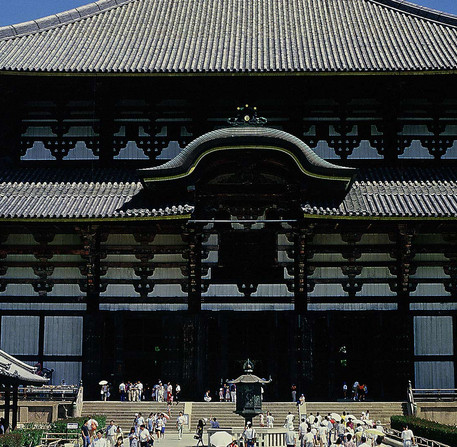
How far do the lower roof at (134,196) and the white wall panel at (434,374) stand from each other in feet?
22.1

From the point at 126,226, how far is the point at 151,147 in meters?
5.26

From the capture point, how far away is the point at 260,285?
37531 millimetres

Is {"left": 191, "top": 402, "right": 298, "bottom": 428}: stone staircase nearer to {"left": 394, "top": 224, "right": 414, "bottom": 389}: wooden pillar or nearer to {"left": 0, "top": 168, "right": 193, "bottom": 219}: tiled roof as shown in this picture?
{"left": 394, "top": 224, "right": 414, "bottom": 389}: wooden pillar

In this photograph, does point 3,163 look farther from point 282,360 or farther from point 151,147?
point 282,360

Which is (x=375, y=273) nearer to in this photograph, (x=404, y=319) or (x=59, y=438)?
(x=404, y=319)

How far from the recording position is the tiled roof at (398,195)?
34.9 metres

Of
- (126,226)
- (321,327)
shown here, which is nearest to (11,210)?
(126,226)

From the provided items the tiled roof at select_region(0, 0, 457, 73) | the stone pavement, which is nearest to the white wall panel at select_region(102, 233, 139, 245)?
the tiled roof at select_region(0, 0, 457, 73)

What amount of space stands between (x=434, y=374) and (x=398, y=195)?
7.72m

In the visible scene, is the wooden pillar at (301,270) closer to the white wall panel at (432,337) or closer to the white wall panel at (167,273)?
the white wall panel at (432,337)

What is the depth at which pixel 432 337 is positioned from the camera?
123ft

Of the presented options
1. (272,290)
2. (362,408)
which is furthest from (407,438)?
(272,290)

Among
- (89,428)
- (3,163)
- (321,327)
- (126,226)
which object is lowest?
(89,428)

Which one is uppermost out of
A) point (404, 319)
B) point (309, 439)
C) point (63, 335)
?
point (404, 319)
